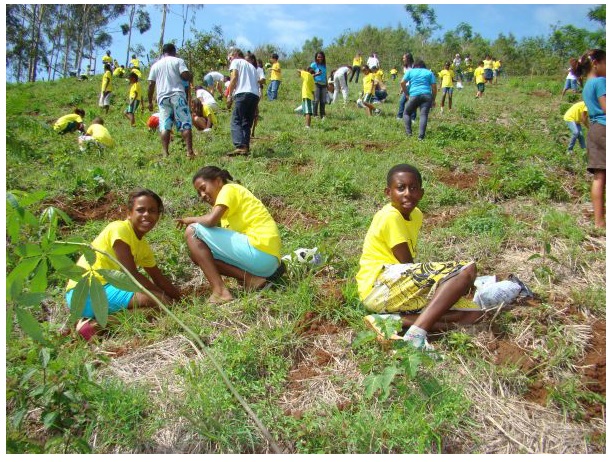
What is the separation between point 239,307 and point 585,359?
190 cm

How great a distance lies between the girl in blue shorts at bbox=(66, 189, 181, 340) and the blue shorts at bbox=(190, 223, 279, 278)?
1.09 ft

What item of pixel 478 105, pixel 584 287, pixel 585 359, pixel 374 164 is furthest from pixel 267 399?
pixel 478 105

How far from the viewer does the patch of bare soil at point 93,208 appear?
4285 mm

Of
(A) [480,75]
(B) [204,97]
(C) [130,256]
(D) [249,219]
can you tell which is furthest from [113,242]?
(A) [480,75]

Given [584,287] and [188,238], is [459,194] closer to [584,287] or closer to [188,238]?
[584,287]

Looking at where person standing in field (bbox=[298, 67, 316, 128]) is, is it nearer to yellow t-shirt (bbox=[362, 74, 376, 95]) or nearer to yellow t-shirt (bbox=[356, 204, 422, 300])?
yellow t-shirt (bbox=[362, 74, 376, 95])

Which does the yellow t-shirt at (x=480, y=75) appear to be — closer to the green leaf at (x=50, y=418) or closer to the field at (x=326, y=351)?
the field at (x=326, y=351)

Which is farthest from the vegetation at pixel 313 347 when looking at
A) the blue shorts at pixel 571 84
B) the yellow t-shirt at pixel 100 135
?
the blue shorts at pixel 571 84

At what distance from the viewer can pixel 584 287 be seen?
2883 millimetres

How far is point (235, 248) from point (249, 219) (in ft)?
0.77

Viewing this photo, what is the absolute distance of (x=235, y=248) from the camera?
2.97 meters

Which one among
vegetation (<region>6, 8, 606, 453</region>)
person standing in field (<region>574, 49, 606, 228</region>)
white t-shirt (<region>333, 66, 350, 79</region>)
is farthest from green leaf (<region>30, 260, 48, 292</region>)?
white t-shirt (<region>333, 66, 350, 79</region>)

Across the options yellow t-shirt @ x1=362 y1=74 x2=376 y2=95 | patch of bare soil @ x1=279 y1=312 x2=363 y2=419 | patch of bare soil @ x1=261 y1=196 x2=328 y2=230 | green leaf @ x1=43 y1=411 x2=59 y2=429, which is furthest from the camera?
yellow t-shirt @ x1=362 y1=74 x2=376 y2=95

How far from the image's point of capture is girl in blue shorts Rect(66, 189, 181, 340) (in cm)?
262
